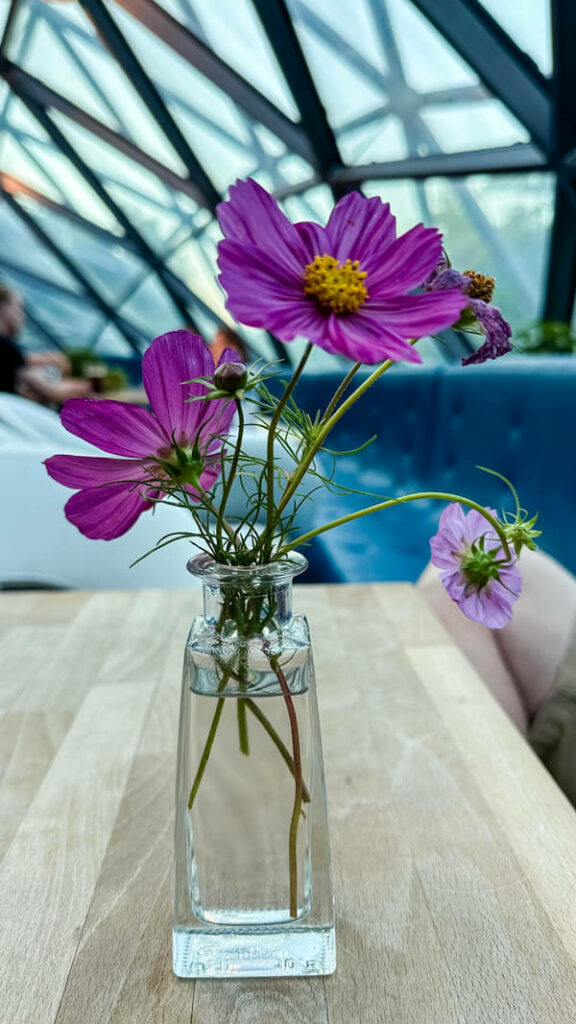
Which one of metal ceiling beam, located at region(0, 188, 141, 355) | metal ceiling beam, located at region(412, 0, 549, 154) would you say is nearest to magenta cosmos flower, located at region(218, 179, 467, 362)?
metal ceiling beam, located at region(412, 0, 549, 154)

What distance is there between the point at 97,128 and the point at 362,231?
7030 mm

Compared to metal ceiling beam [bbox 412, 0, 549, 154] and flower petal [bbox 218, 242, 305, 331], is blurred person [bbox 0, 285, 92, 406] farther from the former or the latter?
flower petal [bbox 218, 242, 305, 331]

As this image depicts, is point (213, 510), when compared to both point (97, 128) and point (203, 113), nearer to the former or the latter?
point (203, 113)

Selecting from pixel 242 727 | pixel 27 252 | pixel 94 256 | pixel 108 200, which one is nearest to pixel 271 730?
pixel 242 727

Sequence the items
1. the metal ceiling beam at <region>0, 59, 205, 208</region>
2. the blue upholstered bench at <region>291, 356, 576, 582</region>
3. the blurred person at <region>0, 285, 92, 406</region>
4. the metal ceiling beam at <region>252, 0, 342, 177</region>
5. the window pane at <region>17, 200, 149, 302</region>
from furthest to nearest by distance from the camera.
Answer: the window pane at <region>17, 200, 149, 302</region> < the metal ceiling beam at <region>0, 59, 205, 208</region> < the blurred person at <region>0, 285, 92, 406</region> < the metal ceiling beam at <region>252, 0, 342, 177</region> < the blue upholstered bench at <region>291, 356, 576, 582</region>

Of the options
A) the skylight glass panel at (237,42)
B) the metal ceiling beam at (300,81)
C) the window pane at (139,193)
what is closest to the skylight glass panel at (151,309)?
the window pane at (139,193)

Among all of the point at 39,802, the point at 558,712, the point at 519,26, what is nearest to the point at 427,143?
the point at 519,26

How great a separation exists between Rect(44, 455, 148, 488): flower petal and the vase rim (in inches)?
2.1

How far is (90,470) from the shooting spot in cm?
42

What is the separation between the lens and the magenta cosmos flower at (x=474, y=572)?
423 millimetres

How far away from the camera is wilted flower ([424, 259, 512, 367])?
0.38m

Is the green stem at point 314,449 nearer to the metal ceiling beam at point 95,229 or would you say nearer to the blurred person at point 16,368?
the blurred person at point 16,368

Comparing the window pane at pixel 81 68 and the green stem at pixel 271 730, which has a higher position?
the window pane at pixel 81 68

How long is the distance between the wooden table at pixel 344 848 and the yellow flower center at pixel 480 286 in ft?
1.16
